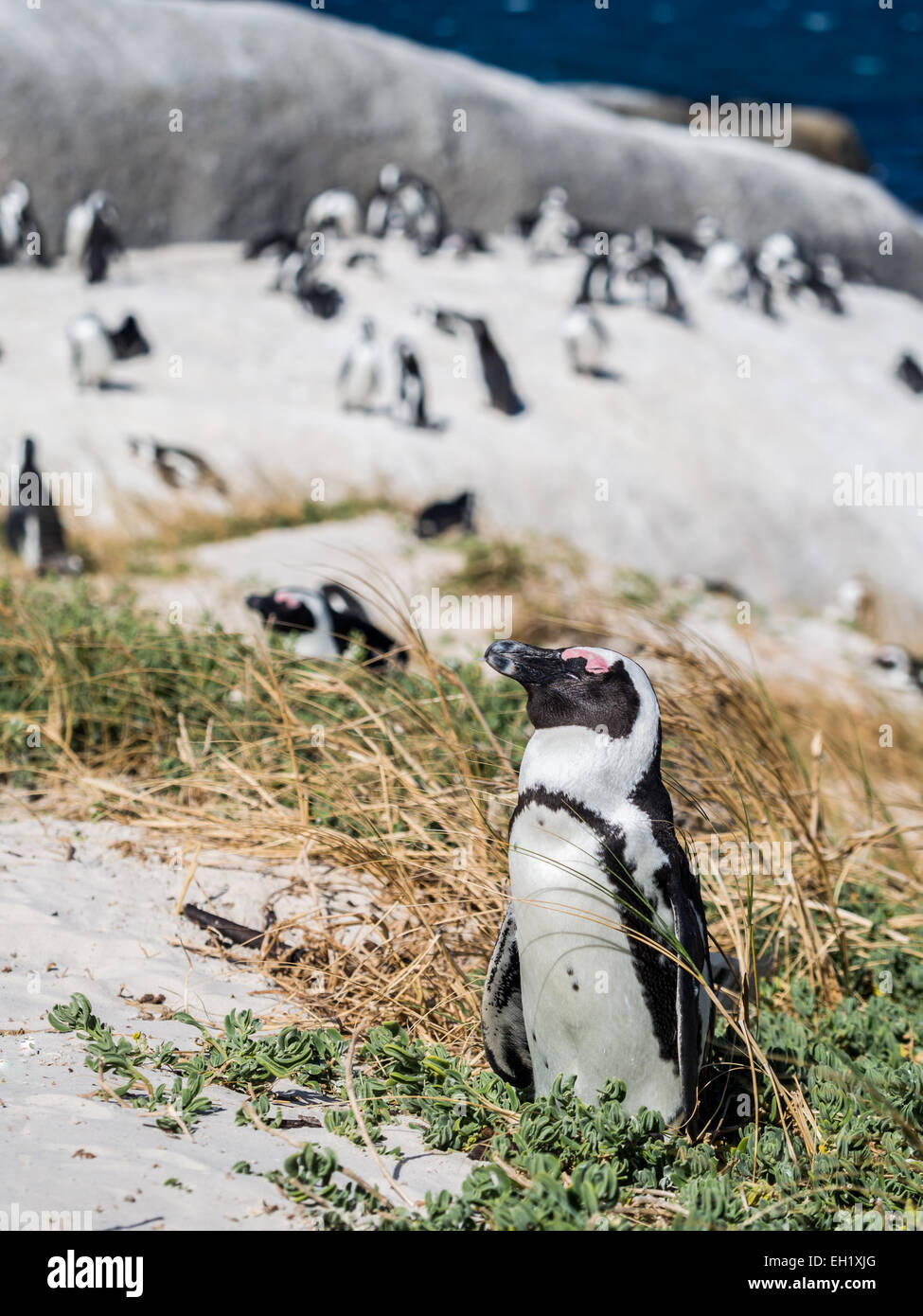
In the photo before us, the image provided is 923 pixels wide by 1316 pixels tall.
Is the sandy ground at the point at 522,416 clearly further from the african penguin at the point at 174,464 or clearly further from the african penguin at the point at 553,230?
the african penguin at the point at 553,230

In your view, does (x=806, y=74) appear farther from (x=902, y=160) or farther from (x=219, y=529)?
(x=219, y=529)

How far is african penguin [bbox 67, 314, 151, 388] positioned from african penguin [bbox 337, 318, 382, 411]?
2.05 metres

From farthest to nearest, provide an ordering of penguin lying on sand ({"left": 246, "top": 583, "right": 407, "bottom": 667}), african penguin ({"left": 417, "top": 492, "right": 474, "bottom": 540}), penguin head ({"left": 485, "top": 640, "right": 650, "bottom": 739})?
1. african penguin ({"left": 417, "top": 492, "right": 474, "bottom": 540})
2. penguin lying on sand ({"left": 246, "top": 583, "right": 407, "bottom": 667})
3. penguin head ({"left": 485, "top": 640, "right": 650, "bottom": 739})

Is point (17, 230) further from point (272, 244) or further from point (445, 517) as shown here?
point (445, 517)

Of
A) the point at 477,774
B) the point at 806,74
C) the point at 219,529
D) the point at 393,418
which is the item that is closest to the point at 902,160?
the point at 806,74

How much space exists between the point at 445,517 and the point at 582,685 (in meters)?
7.90

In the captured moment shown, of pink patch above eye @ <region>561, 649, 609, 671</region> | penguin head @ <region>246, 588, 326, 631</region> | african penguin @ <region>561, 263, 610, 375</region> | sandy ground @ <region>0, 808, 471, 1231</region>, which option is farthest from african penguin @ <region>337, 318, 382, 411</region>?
pink patch above eye @ <region>561, 649, 609, 671</region>

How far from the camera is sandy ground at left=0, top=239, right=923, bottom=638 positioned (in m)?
10.8

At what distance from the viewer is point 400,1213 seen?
6.88 ft

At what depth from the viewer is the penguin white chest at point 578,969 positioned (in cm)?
249

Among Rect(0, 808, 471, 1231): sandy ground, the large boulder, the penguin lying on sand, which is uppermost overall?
the large boulder

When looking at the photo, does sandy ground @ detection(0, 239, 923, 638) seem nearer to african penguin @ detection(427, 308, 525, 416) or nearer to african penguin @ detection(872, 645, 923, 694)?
african penguin @ detection(427, 308, 525, 416)

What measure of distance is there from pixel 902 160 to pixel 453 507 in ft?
109

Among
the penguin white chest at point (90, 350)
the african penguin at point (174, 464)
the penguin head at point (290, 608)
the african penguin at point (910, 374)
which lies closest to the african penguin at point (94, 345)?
the penguin white chest at point (90, 350)
